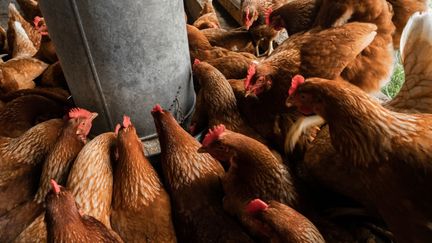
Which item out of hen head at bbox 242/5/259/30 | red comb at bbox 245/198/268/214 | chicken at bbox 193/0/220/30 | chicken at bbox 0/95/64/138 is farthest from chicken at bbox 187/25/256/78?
red comb at bbox 245/198/268/214

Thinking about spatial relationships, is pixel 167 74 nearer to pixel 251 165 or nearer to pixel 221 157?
pixel 221 157

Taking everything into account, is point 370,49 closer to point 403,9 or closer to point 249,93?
point 403,9

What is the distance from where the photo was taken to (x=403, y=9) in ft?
6.73

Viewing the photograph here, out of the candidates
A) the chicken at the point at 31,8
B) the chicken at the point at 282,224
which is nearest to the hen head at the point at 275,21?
the chicken at the point at 282,224

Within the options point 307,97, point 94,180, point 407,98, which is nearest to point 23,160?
point 94,180

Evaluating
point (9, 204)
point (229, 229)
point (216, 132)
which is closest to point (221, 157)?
point (216, 132)

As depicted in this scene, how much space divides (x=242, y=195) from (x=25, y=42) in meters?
2.63

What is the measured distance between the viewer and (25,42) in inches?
128

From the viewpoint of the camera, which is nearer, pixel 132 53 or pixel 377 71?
pixel 132 53

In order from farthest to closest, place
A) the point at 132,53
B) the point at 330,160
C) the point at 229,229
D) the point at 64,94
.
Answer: the point at 64,94, the point at 132,53, the point at 330,160, the point at 229,229

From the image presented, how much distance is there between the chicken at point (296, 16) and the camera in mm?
2459

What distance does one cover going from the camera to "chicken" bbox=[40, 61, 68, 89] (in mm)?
2705

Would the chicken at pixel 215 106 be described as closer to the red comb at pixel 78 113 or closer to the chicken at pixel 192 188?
the chicken at pixel 192 188

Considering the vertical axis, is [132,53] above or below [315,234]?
above
